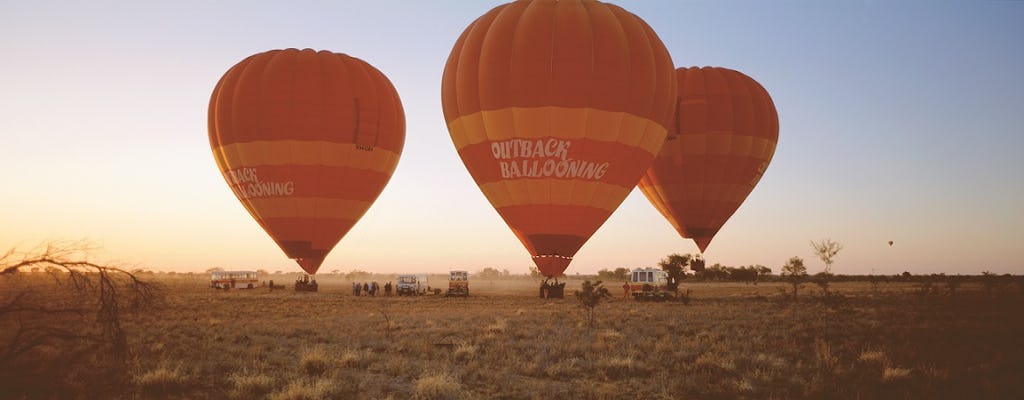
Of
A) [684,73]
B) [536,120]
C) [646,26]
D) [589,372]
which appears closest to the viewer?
[589,372]

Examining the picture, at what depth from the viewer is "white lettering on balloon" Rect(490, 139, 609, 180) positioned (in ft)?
62.5

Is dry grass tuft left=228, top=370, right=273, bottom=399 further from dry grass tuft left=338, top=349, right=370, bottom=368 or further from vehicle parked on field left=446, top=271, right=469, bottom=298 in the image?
→ vehicle parked on field left=446, top=271, right=469, bottom=298

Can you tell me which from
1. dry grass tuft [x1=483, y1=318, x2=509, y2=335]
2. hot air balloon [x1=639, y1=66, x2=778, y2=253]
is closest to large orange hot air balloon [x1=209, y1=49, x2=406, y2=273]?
dry grass tuft [x1=483, y1=318, x2=509, y2=335]

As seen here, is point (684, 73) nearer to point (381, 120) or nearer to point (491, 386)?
point (381, 120)

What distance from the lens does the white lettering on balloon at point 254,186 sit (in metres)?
26.1

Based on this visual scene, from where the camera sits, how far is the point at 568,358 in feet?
49.3

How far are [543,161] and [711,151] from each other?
10554 mm

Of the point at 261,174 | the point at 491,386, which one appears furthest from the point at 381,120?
the point at 491,386

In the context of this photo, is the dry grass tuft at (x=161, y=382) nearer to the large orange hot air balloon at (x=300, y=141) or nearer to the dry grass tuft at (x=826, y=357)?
the dry grass tuft at (x=826, y=357)

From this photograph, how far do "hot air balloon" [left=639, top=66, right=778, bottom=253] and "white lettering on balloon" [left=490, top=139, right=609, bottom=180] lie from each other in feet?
28.3

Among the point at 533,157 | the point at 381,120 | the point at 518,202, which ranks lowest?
the point at 518,202

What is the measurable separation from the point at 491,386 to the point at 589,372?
2.47 m

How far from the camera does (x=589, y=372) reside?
13.6 meters

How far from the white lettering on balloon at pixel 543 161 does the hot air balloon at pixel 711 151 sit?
864 cm
